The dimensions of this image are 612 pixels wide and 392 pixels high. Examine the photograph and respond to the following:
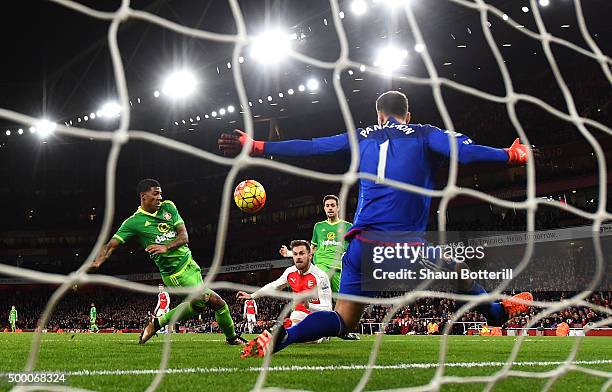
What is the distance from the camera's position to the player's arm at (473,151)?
3.48 m

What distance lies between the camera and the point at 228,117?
3183cm

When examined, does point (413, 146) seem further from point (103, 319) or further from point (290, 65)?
point (103, 319)

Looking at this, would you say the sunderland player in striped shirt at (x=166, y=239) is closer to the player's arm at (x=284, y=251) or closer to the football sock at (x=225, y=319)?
the football sock at (x=225, y=319)

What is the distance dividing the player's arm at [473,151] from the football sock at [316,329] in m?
1.20

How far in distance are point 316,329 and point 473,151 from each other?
1.43 meters

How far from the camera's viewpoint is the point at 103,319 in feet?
112

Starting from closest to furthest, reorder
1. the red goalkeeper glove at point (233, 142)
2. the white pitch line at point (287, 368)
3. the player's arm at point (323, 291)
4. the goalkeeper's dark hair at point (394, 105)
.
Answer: the red goalkeeper glove at point (233, 142) → the goalkeeper's dark hair at point (394, 105) → the white pitch line at point (287, 368) → the player's arm at point (323, 291)

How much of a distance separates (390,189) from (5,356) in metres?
4.13

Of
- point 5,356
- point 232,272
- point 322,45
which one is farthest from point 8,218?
point 5,356

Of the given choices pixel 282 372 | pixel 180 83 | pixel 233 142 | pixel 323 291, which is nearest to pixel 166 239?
pixel 323 291

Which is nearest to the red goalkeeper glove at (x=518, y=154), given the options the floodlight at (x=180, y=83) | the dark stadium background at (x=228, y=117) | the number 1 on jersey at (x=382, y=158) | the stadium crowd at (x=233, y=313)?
the number 1 on jersey at (x=382, y=158)

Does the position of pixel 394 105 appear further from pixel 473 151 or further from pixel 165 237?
pixel 165 237

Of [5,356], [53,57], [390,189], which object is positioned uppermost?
[53,57]

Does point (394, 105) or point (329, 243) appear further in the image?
point (329, 243)
